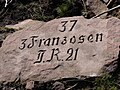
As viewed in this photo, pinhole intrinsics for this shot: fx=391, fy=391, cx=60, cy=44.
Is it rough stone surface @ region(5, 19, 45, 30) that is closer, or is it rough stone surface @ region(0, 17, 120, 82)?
rough stone surface @ region(0, 17, 120, 82)

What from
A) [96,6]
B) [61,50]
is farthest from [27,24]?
[96,6]

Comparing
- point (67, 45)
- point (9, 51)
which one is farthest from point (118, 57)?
point (9, 51)

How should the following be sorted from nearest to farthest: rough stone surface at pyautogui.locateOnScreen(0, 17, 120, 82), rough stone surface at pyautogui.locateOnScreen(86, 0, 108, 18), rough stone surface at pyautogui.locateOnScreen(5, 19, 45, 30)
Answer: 1. rough stone surface at pyautogui.locateOnScreen(0, 17, 120, 82)
2. rough stone surface at pyautogui.locateOnScreen(5, 19, 45, 30)
3. rough stone surface at pyautogui.locateOnScreen(86, 0, 108, 18)

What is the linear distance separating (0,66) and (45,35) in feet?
1.89

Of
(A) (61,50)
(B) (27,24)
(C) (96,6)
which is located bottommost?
(A) (61,50)

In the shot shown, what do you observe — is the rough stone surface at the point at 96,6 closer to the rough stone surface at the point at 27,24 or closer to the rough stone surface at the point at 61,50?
the rough stone surface at the point at 61,50

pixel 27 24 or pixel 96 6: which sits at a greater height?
pixel 96 6

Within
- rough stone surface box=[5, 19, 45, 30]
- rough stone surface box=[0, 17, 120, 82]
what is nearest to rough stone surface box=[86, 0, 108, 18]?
rough stone surface box=[0, 17, 120, 82]

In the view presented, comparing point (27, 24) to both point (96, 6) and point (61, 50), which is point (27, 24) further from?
point (96, 6)

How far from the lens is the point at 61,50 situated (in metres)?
3.98

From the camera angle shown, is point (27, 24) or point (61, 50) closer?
point (61, 50)

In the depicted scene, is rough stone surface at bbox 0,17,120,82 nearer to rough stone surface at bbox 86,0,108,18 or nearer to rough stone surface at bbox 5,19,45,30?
rough stone surface at bbox 5,19,45,30

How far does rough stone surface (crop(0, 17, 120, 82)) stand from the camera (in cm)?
378

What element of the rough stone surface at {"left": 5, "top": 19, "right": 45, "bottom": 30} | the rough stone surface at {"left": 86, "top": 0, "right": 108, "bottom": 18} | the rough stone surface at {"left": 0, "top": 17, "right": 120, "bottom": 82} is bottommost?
the rough stone surface at {"left": 0, "top": 17, "right": 120, "bottom": 82}
